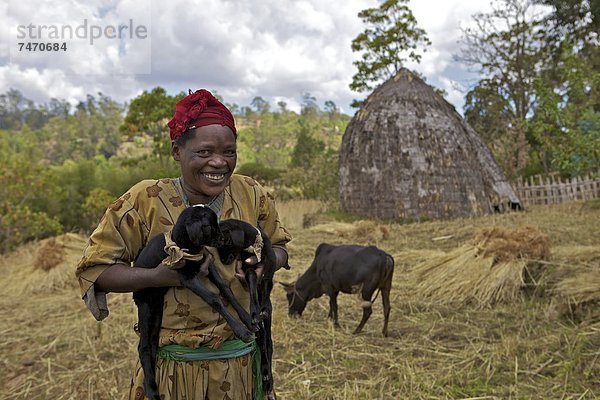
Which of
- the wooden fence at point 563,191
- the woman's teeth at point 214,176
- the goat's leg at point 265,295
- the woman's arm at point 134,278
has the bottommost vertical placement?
the goat's leg at point 265,295

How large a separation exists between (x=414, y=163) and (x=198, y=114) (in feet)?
41.9

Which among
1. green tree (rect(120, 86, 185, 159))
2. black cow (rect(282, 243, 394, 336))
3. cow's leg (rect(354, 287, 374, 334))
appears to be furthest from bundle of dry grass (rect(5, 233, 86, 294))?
green tree (rect(120, 86, 185, 159))

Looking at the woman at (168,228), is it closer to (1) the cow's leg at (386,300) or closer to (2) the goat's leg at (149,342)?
(2) the goat's leg at (149,342)

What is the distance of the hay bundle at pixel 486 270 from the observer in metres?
5.58

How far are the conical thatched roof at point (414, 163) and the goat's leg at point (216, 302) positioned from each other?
1249 cm

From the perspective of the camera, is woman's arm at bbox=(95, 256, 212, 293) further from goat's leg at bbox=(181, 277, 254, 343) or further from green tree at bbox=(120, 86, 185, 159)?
green tree at bbox=(120, 86, 185, 159)

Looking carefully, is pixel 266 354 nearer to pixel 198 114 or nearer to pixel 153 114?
pixel 198 114

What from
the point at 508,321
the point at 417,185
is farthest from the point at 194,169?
the point at 417,185

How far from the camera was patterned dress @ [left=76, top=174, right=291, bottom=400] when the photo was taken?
156 centimetres

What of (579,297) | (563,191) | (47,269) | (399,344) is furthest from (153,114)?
(563,191)

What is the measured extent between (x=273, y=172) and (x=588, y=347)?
58.6ft

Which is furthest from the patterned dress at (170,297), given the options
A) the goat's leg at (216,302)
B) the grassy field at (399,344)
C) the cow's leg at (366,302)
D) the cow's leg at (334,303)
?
the cow's leg at (334,303)

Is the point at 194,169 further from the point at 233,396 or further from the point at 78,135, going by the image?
the point at 78,135

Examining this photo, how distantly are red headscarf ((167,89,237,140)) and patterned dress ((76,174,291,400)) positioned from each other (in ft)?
0.67
